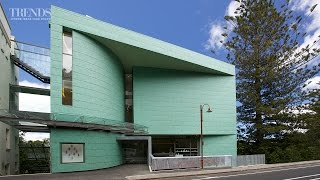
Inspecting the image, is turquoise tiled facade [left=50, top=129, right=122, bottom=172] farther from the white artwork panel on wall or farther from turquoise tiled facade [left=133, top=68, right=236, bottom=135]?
turquoise tiled facade [left=133, top=68, right=236, bottom=135]

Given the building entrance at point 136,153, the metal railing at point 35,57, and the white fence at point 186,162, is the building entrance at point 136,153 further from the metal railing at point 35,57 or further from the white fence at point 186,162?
the metal railing at point 35,57

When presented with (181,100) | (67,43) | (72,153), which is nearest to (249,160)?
(181,100)

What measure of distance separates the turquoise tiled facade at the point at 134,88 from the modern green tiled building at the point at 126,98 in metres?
0.08

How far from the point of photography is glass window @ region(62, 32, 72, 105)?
96.0ft

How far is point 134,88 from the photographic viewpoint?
42.0 metres

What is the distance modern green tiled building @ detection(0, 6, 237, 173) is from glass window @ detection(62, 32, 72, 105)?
3.0 inches

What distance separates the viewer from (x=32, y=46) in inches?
1459

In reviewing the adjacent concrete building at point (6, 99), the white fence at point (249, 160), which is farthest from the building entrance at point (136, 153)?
the adjacent concrete building at point (6, 99)

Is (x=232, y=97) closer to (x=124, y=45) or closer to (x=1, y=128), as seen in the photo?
(x=124, y=45)

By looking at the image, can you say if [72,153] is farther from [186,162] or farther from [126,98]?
[126,98]

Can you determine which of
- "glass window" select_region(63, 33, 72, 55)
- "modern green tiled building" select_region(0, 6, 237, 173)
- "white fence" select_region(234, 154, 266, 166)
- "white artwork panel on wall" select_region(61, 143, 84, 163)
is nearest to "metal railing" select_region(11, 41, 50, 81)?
"modern green tiled building" select_region(0, 6, 237, 173)

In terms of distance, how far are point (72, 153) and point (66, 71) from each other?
6182mm

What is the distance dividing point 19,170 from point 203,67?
2348 centimetres

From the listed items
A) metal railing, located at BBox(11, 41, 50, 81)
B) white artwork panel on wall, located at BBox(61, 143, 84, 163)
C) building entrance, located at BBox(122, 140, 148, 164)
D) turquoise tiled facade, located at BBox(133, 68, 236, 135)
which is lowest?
building entrance, located at BBox(122, 140, 148, 164)
